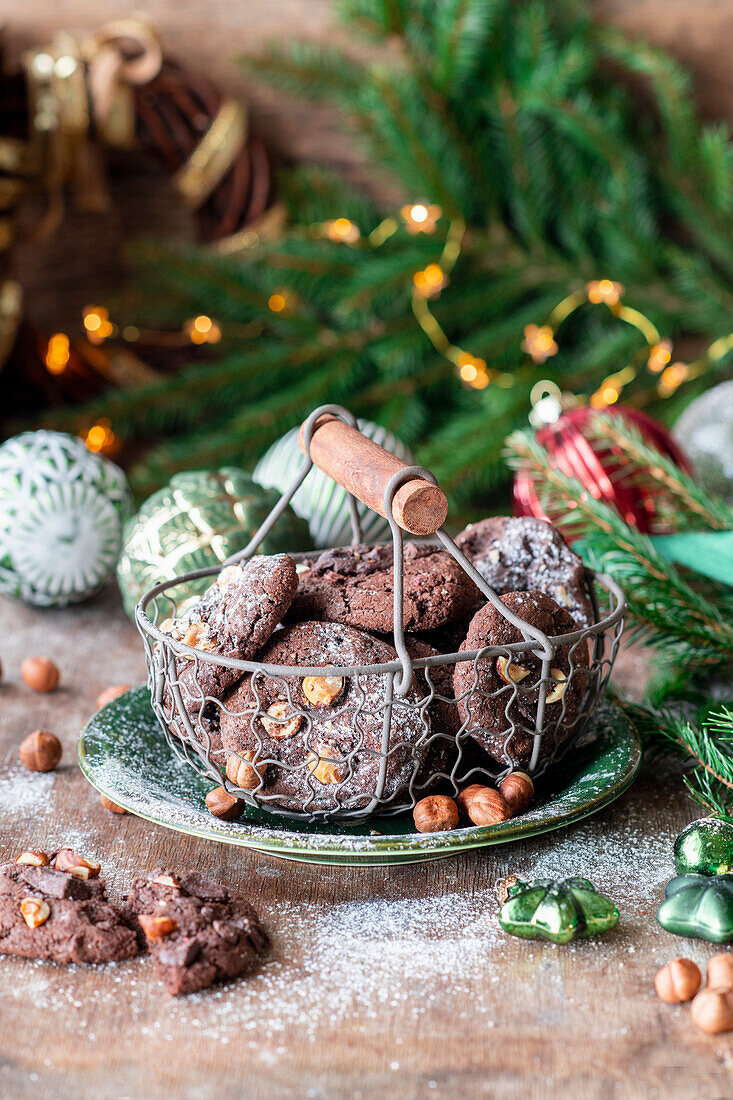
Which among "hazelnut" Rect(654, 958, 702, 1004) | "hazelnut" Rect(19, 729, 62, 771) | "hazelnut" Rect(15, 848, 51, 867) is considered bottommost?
"hazelnut" Rect(19, 729, 62, 771)

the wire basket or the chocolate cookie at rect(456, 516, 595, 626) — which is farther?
the chocolate cookie at rect(456, 516, 595, 626)

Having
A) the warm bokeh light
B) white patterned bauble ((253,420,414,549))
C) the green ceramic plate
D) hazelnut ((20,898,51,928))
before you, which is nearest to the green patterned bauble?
white patterned bauble ((253,420,414,549))

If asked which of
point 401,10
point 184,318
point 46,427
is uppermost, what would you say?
point 401,10

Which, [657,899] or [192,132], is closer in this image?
[657,899]

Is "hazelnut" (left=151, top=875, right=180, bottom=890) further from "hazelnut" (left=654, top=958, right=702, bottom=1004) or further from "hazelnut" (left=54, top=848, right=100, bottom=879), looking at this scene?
"hazelnut" (left=654, top=958, right=702, bottom=1004)

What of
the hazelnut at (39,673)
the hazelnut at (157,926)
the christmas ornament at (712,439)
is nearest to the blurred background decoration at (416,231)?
the christmas ornament at (712,439)

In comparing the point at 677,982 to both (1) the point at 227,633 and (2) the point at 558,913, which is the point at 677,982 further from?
(1) the point at 227,633

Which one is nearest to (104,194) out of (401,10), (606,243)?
(401,10)

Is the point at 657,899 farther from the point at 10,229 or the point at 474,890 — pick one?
the point at 10,229
